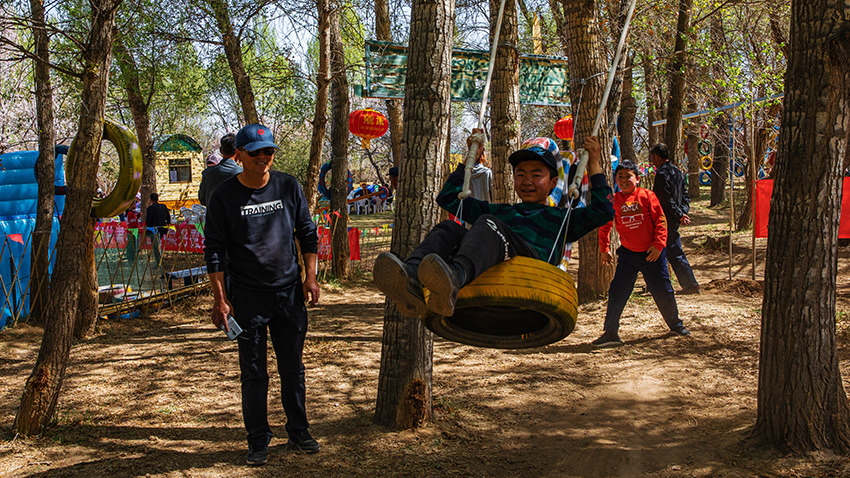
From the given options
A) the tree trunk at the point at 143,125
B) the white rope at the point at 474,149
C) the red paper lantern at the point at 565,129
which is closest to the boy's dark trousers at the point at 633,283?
the white rope at the point at 474,149

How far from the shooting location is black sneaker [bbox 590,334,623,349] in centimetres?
635

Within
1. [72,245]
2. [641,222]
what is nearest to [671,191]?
[641,222]

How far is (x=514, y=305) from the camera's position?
307 centimetres

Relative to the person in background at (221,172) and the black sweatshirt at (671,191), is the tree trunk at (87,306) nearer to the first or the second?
the person in background at (221,172)

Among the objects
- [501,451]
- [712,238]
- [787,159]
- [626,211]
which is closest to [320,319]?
[626,211]

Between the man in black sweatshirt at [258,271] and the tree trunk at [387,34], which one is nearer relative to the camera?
the man in black sweatshirt at [258,271]

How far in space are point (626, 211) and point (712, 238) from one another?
7.70m

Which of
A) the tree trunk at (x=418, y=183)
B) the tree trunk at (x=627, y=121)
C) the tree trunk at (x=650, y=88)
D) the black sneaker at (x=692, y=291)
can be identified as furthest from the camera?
the tree trunk at (x=650, y=88)

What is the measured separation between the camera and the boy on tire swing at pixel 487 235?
9.62 ft

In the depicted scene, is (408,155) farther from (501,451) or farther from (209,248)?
(501,451)

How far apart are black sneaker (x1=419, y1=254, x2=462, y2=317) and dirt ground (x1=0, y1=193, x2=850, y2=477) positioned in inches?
52.8

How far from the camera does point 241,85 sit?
32.6 ft

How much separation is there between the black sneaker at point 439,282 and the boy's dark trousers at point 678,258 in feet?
18.0

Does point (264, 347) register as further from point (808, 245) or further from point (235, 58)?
point (235, 58)
